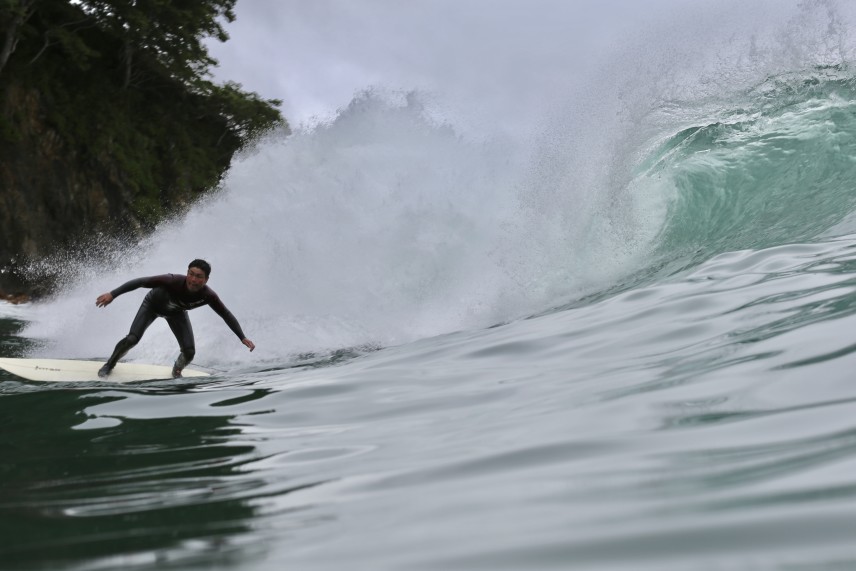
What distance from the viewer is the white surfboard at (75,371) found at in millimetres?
7020

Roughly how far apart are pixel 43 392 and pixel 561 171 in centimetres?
749

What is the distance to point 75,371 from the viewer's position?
7.42m

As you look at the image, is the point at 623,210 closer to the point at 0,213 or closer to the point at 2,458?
the point at 2,458

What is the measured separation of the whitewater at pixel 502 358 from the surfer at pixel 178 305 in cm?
63

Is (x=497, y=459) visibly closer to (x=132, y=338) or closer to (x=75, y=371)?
(x=75, y=371)

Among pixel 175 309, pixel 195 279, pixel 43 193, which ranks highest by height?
pixel 43 193

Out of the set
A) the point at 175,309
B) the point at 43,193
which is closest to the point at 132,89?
the point at 43,193

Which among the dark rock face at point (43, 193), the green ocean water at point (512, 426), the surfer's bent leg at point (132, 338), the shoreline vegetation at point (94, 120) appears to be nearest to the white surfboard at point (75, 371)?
the surfer's bent leg at point (132, 338)

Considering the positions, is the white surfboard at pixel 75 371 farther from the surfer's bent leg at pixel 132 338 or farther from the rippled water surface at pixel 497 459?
the rippled water surface at pixel 497 459

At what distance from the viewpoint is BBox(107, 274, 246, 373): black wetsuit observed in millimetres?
7789

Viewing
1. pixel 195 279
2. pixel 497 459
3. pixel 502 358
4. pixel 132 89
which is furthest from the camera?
pixel 132 89

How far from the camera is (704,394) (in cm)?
295

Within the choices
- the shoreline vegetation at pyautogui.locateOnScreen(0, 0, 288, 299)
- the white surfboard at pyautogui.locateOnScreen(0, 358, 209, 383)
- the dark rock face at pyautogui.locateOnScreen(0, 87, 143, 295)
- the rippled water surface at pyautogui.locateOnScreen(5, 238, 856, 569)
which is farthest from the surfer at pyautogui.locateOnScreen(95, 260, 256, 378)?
the dark rock face at pyautogui.locateOnScreen(0, 87, 143, 295)

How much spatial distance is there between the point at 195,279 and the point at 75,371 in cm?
139
